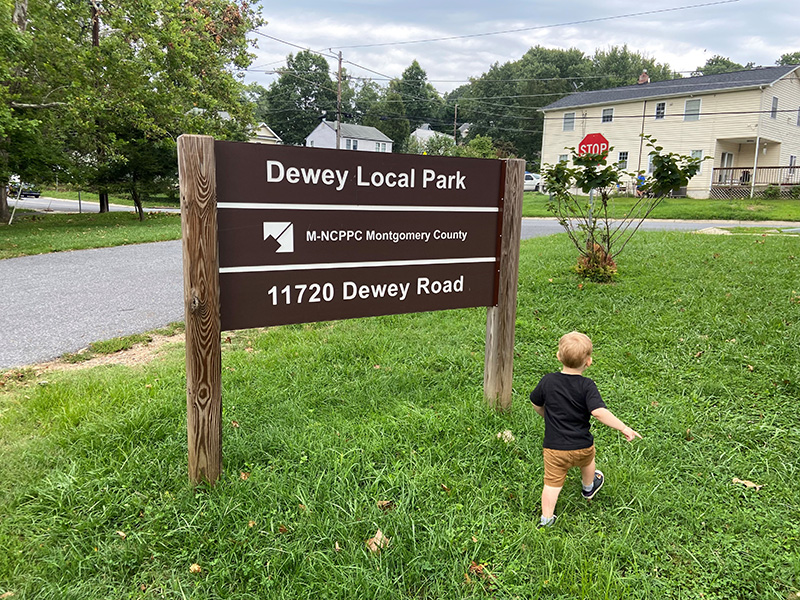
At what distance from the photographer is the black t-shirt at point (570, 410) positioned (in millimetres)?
2357

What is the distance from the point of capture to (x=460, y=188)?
3.13 m

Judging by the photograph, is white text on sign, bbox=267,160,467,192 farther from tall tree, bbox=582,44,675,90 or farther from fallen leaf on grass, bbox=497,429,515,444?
tall tree, bbox=582,44,675,90

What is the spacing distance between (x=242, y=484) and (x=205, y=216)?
1.29 meters

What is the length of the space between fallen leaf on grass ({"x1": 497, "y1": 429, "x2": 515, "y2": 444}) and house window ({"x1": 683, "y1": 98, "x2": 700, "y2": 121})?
30.4m

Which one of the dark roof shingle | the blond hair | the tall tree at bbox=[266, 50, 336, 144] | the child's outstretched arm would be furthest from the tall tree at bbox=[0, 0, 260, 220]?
the tall tree at bbox=[266, 50, 336, 144]

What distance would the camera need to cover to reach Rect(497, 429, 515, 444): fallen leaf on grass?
3.00 meters

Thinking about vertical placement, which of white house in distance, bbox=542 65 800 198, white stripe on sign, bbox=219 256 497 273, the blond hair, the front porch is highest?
white house in distance, bbox=542 65 800 198

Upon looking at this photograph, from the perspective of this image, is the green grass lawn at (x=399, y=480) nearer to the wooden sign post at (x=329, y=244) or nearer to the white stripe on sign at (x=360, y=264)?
the wooden sign post at (x=329, y=244)

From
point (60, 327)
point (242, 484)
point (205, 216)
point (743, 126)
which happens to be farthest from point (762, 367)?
point (743, 126)

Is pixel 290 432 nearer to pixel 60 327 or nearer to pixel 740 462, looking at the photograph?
pixel 740 462

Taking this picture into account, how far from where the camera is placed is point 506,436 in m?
Answer: 3.05

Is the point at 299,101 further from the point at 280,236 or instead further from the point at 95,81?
the point at 280,236

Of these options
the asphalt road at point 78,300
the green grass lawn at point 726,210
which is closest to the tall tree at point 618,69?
the green grass lawn at point 726,210

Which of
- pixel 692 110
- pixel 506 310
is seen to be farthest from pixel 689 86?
pixel 506 310
